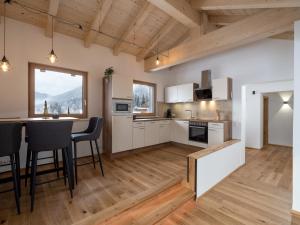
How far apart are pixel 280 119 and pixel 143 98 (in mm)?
4886

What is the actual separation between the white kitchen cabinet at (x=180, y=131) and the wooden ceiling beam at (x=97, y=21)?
3.32m

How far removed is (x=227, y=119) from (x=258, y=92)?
1.39 meters

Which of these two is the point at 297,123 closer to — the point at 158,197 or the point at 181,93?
the point at 158,197

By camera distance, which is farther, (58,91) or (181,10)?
(58,91)

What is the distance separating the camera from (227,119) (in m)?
4.44

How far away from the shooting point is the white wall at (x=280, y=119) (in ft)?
16.8

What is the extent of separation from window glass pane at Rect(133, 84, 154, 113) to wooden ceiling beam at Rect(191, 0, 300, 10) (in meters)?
2.78

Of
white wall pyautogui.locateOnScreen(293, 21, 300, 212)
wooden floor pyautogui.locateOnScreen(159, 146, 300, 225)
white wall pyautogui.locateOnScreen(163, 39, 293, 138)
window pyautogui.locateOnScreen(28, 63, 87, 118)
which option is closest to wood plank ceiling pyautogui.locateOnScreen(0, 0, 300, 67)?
white wall pyautogui.locateOnScreen(163, 39, 293, 138)

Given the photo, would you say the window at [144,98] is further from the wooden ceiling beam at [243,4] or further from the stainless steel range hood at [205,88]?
the wooden ceiling beam at [243,4]

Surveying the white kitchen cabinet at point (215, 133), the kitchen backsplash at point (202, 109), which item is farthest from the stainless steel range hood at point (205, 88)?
the white kitchen cabinet at point (215, 133)

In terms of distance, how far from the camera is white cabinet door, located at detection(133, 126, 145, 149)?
4.06 meters

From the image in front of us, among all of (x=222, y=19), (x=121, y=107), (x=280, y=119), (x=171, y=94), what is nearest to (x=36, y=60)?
(x=121, y=107)

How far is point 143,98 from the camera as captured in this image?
5172 millimetres

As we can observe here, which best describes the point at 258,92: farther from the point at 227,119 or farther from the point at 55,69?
the point at 55,69
